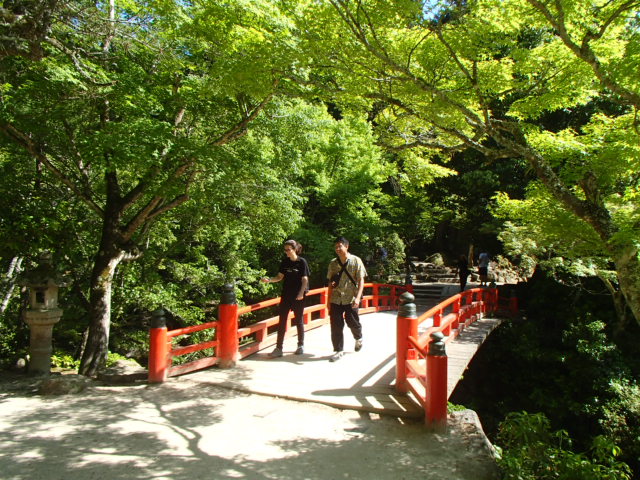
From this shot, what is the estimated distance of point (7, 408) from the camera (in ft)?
16.1

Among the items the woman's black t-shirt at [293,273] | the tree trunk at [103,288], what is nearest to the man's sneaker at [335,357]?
the woman's black t-shirt at [293,273]

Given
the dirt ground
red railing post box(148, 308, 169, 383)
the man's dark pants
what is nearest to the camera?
the dirt ground

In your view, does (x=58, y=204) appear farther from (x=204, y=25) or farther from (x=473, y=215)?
(x=473, y=215)

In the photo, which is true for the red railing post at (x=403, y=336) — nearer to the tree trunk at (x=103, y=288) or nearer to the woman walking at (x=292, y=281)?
the woman walking at (x=292, y=281)

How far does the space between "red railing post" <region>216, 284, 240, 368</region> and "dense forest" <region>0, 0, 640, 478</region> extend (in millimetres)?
2413

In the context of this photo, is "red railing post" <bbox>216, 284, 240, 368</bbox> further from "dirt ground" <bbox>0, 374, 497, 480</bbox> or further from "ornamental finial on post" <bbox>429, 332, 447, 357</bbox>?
"ornamental finial on post" <bbox>429, 332, 447, 357</bbox>

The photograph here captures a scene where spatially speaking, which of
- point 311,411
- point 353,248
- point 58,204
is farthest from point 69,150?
point 353,248

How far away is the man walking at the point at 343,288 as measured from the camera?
633 centimetres

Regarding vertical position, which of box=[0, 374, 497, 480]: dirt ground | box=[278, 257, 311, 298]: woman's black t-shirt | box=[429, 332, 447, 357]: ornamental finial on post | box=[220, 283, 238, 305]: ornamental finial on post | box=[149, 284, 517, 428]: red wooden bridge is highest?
box=[278, 257, 311, 298]: woman's black t-shirt

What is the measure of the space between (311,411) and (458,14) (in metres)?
5.59

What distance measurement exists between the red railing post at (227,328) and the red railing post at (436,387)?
3.00m

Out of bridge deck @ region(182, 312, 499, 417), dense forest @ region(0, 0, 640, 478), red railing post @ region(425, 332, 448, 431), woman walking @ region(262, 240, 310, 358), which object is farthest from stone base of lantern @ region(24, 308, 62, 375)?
red railing post @ region(425, 332, 448, 431)

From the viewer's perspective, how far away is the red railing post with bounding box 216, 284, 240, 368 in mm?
6246

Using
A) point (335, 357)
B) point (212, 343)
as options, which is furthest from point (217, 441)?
point (335, 357)
